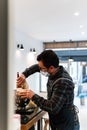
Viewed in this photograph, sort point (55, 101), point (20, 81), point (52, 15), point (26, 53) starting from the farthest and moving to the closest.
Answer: point (26, 53)
point (52, 15)
point (20, 81)
point (55, 101)

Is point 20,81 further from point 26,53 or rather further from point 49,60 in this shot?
point 26,53

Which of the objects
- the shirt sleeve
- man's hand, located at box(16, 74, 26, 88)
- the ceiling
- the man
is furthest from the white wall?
the shirt sleeve

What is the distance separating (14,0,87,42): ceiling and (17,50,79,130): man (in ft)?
9.04

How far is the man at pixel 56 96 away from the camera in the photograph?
5.25ft

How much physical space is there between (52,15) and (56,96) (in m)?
3.97

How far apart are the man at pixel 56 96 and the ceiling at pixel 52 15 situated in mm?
2756

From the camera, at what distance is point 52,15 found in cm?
528

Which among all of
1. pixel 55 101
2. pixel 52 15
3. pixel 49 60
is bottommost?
pixel 55 101

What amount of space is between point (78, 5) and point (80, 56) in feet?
20.2

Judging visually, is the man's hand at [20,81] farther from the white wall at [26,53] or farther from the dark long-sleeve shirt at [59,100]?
the white wall at [26,53]

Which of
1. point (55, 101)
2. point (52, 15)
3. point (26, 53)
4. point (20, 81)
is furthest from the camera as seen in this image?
point (26, 53)

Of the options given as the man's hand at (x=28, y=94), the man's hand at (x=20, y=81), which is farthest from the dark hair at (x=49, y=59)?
the man's hand at (x=20, y=81)

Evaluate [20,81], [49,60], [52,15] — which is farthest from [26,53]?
[49,60]

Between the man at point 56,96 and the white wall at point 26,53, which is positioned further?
the white wall at point 26,53
